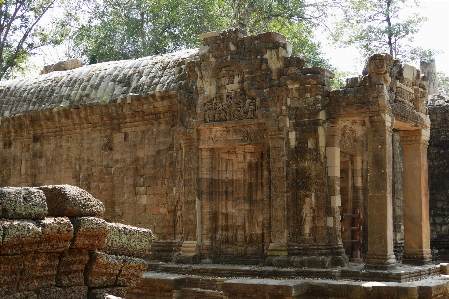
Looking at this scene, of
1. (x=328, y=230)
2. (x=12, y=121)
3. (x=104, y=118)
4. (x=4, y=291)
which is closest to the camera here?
(x=4, y=291)

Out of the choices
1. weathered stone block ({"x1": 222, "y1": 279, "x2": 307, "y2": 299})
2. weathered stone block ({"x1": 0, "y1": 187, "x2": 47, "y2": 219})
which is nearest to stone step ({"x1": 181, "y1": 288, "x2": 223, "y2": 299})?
weathered stone block ({"x1": 222, "y1": 279, "x2": 307, "y2": 299})

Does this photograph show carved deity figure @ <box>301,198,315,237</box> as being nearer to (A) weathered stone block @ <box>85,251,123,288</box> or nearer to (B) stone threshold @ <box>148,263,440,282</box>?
(B) stone threshold @ <box>148,263,440,282</box>

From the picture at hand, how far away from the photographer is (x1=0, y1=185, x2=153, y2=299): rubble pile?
5.34 metres

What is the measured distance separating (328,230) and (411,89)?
11.2 ft

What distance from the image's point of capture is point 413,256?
41.2ft

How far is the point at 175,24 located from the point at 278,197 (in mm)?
18669

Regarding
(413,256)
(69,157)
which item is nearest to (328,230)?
(413,256)

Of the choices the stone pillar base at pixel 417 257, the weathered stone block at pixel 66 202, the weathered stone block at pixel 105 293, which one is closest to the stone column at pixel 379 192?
the stone pillar base at pixel 417 257

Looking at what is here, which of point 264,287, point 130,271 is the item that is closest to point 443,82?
point 264,287

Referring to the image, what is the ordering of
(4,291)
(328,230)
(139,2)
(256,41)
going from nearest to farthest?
1. (4,291)
2. (328,230)
3. (256,41)
4. (139,2)

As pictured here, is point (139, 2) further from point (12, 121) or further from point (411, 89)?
point (411, 89)

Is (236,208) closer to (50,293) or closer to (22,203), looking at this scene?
(50,293)

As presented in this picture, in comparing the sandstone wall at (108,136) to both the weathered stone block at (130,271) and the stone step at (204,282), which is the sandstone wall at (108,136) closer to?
the stone step at (204,282)

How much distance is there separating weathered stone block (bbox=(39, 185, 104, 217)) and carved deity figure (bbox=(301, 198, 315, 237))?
627 centimetres
